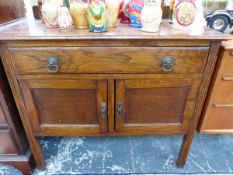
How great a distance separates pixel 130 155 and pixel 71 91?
0.65 meters

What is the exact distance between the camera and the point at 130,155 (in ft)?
4.07

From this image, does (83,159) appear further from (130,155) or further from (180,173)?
(180,173)

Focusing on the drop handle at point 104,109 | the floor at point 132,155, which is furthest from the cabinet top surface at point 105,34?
the floor at point 132,155

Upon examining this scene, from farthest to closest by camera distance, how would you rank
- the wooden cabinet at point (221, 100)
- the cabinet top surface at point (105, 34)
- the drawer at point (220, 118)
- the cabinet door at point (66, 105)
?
1. the drawer at point (220, 118)
2. the wooden cabinet at point (221, 100)
3. the cabinet door at point (66, 105)
4. the cabinet top surface at point (105, 34)

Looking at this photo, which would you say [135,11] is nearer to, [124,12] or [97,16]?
[124,12]

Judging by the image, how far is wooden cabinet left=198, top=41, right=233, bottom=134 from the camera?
0.93 meters

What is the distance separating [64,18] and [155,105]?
0.58 m

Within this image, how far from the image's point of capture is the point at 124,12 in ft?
3.05

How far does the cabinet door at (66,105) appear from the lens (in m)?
0.83

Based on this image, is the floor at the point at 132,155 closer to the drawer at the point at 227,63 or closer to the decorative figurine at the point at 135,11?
the drawer at the point at 227,63

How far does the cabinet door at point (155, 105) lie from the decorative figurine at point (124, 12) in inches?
13.4

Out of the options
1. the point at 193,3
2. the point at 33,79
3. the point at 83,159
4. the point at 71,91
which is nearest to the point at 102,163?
the point at 83,159

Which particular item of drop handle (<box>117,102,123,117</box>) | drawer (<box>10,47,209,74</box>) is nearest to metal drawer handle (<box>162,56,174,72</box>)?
drawer (<box>10,47,209,74</box>)

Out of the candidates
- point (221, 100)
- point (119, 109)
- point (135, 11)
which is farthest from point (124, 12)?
point (221, 100)
